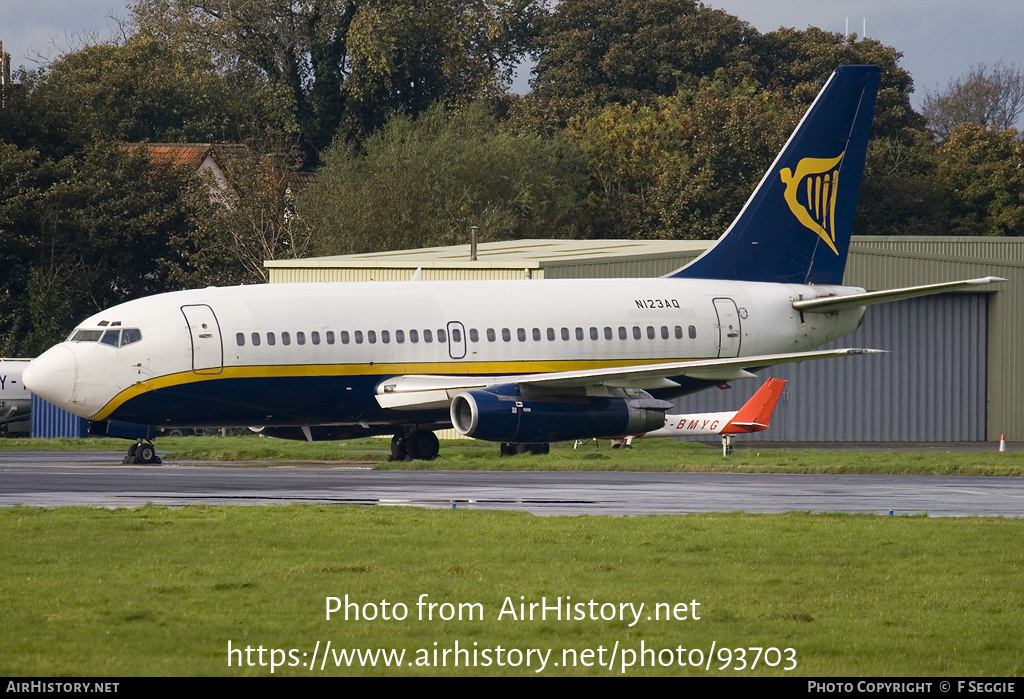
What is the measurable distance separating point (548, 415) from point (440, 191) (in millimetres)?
36015

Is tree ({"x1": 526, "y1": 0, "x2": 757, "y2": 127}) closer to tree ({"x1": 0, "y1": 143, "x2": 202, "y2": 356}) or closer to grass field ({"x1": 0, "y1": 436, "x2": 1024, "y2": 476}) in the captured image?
tree ({"x1": 0, "y1": 143, "x2": 202, "y2": 356})

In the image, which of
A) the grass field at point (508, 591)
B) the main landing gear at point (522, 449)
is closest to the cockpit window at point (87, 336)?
the main landing gear at point (522, 449)

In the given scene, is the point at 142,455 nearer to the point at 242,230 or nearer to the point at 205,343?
the point at 205,343

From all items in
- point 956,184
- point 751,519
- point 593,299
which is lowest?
point 751,519

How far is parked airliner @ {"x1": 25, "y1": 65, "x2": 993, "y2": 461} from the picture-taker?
31.9 meters

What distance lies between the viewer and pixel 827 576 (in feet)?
50.9

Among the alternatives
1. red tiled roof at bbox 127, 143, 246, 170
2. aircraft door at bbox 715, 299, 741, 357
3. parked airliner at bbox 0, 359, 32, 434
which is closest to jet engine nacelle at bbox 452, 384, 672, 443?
aircraft door at bbox 715, 299, 741, 357

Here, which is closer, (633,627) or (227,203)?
(633,627)

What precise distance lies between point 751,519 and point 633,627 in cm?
800

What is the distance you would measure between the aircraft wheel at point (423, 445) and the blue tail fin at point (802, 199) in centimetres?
758

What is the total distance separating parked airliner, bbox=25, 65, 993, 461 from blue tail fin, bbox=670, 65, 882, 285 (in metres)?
0.03

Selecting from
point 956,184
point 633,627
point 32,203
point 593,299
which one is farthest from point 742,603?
point 956,184

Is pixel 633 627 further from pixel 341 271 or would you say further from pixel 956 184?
pixel 956 184

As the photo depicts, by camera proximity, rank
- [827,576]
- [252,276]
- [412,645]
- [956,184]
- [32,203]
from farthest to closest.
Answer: [956,184] → [252,276] → [32,203] → [827,576] → [412,645]
